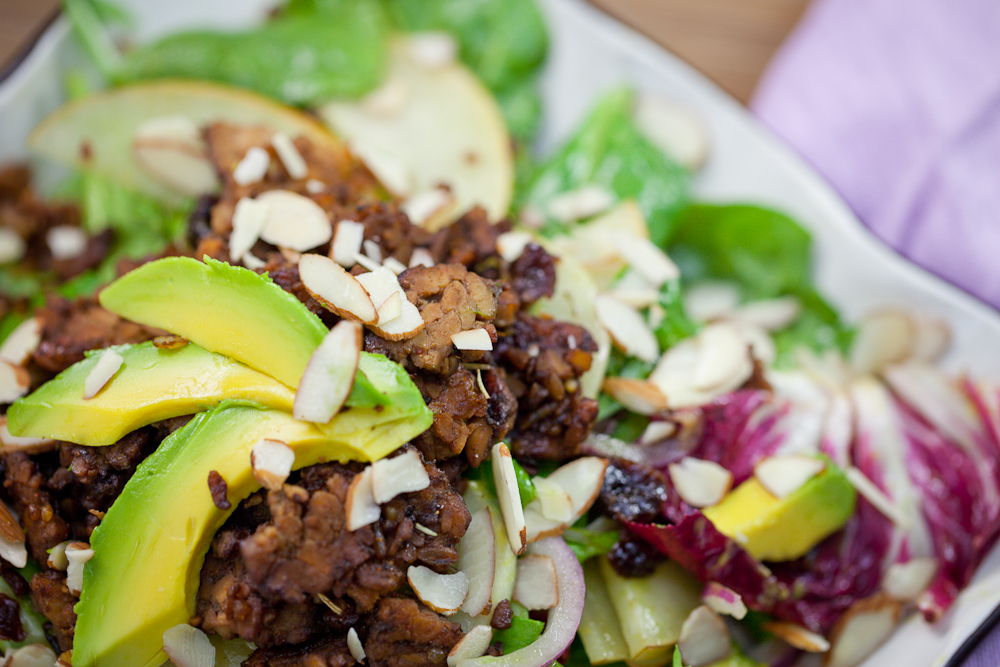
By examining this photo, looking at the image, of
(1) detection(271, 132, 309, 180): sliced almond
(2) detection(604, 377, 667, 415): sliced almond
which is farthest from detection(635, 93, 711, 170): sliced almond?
(1) detection(271, 132, 309, 180): sliced almond

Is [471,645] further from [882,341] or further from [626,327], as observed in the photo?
[882,341]

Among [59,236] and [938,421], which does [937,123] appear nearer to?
[938,421]

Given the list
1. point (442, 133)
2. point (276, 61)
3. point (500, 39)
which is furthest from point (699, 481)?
point (276, 61)

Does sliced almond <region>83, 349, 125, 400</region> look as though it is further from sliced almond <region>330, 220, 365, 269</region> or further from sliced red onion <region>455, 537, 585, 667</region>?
sliced red onion <region>455, 537, 585, 667</region>

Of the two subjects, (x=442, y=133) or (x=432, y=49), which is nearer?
(x=442, y=133)

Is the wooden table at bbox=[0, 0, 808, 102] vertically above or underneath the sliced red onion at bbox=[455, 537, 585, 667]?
above

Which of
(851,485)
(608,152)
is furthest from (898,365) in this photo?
(608,152)
